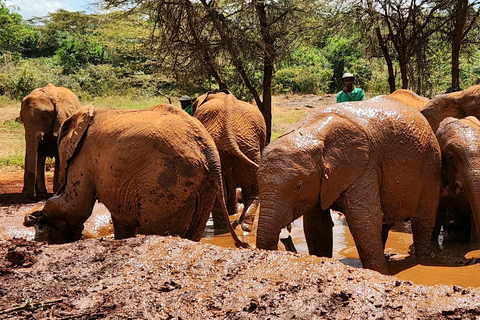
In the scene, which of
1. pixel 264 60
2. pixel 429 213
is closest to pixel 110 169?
pixel 429 213

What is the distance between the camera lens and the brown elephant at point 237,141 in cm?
782

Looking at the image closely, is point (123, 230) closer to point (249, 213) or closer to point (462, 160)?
point (249, 213)

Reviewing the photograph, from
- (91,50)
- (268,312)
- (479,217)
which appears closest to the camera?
(268,312)

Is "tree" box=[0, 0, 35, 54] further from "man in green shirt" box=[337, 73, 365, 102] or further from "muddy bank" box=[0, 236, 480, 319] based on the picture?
"muddy bank" box=[0, 236, 480, 319]

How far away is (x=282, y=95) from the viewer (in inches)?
1239

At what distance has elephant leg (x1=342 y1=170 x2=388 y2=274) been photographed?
15.6 ft

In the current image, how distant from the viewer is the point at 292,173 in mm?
4449

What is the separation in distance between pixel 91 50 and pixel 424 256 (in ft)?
122

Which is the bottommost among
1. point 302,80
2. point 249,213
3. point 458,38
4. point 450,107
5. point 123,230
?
point 249,213

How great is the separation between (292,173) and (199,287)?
143cm

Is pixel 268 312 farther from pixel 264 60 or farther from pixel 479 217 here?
pixel 264 60

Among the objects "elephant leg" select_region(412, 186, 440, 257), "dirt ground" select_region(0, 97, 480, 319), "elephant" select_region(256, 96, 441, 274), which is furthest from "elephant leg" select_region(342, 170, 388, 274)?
"dirt ground" select_region(0, 97, 480, 319)

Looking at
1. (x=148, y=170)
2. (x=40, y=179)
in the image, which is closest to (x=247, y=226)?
(x=148, y=170)

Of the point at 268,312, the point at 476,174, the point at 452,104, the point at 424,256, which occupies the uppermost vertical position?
the point at 452,104
